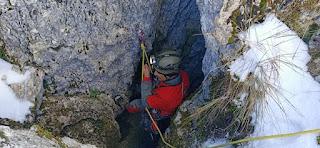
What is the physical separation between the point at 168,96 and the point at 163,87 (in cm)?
18

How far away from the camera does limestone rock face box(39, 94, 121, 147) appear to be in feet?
Answer: 20.4

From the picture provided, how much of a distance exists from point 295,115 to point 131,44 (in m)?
2.88

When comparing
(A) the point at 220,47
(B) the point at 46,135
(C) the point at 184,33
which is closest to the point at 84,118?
(B) the point at 46,135

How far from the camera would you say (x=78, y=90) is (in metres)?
6.55

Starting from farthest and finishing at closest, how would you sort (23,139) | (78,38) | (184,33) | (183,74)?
(184,33), (183,74), (78,38), (23,139)

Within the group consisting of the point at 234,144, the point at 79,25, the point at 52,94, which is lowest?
the point at 234,144

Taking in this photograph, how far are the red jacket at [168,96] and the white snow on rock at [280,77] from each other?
5.87 feet

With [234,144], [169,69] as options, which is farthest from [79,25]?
[234,144]

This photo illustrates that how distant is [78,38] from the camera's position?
5.97 metres

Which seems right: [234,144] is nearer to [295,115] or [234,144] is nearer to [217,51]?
[295,115]

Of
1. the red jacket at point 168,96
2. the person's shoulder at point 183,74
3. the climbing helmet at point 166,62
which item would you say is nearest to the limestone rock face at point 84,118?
the red jacket at point 168,96

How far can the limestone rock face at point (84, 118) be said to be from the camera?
6223 millimetres

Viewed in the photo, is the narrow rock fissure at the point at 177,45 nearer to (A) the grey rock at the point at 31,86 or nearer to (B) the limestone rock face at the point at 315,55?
(A) the grey rock at the point at 31,86

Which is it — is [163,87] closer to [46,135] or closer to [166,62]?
[166,62]
